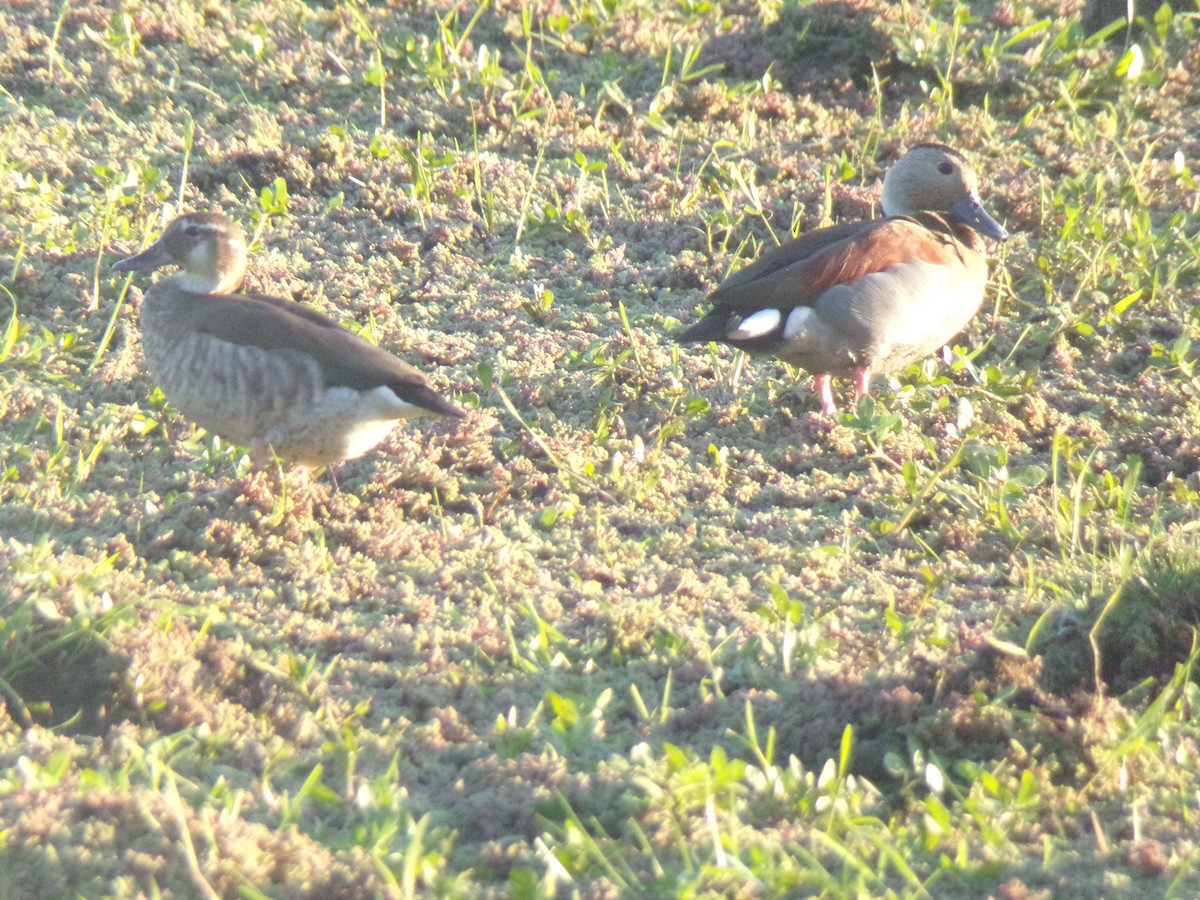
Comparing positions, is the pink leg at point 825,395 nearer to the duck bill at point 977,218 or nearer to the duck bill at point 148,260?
the duck bill at point 977,218

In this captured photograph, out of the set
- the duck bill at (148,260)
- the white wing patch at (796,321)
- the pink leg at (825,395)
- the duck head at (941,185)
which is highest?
the duck bill at (148,260)

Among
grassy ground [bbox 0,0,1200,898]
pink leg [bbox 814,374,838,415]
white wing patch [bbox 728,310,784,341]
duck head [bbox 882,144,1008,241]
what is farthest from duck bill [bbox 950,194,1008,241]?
white wing patch [bbox 728,310,784,341]

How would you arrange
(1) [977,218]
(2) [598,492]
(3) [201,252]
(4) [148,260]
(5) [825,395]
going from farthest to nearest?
(1) [977,218] → (5) [825,395] → (4) [148,260] → (3) [201,252] → (2) [598,492]

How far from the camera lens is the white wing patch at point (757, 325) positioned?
564 centimetres

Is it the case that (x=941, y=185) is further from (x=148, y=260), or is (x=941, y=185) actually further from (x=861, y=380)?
(x=148, y=260)

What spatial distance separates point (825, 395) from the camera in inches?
233

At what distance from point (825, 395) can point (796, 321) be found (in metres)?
0.41

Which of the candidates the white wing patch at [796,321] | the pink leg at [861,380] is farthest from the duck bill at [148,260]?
the pink leg at [861,380]

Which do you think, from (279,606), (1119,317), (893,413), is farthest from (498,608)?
(1119,317)

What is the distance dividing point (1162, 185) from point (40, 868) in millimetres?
6587

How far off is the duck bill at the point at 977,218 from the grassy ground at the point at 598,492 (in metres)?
0.31

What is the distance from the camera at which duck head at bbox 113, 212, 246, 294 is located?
5.55 m

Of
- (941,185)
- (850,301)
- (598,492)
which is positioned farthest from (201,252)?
(941,185)

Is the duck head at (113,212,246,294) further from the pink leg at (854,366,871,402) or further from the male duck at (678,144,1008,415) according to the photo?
the pink leg at (854,366,871,402)
